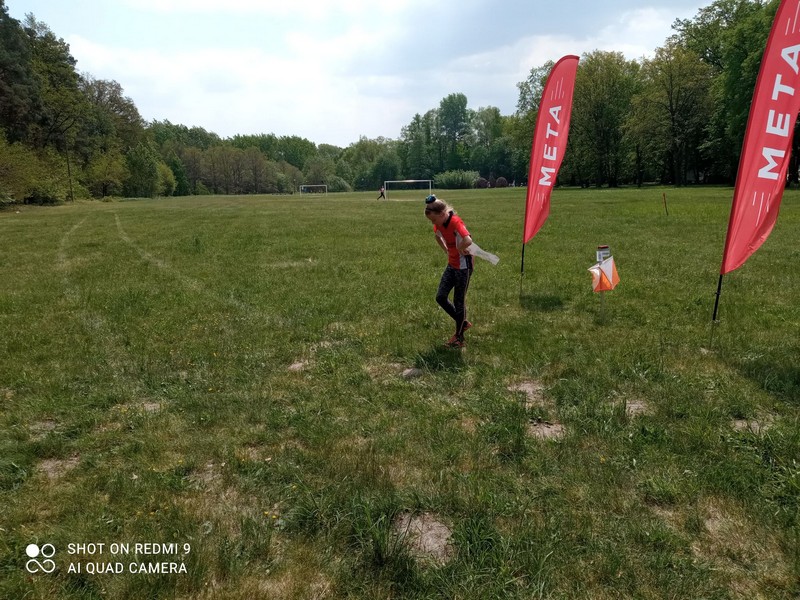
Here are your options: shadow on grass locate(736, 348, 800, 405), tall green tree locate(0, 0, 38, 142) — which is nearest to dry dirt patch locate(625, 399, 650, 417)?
shadow on grass locate(736, 348, 800, 405)

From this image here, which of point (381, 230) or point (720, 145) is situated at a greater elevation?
point (720, 145)

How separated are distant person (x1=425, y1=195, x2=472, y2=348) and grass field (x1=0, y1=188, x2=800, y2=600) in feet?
1.67

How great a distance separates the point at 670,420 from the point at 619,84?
74494 millimetres

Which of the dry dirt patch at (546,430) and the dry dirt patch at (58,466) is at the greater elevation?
the dry dirt patch at (546,430)

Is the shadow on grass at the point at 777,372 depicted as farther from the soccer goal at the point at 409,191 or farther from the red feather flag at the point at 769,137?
the soccer goal at the point at 409,191

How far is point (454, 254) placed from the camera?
20.6 feet

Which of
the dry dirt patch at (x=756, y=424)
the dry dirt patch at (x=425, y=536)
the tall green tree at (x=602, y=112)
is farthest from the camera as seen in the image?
the tall green tree at (x=602, y=112)

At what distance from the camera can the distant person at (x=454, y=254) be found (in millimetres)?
6129

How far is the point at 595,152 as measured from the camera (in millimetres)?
68312

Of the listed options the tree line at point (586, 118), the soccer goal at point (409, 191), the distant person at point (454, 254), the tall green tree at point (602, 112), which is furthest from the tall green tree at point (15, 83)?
the tall green tree at point (602, 112)

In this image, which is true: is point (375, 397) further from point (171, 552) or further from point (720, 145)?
point (720, 145)

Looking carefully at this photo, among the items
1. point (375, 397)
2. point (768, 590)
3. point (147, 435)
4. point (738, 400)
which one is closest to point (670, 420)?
point (738, 400)

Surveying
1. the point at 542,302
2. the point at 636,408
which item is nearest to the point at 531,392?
the point at 636,408

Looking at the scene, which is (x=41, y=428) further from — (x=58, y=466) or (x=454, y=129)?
(x=454, y=129)
